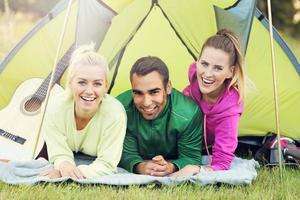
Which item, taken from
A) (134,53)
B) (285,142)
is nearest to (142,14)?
(134,53)

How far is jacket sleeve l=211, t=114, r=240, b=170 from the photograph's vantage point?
112 inches

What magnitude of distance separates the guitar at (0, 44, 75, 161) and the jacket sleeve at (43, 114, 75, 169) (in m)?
0.23

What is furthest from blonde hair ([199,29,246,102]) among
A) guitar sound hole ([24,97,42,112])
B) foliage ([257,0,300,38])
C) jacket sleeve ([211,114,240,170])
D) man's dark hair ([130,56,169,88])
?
foliage ([257,0,300,38])

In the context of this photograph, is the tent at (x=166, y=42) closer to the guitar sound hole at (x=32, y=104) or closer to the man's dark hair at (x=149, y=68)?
the guitar sound hole at (x=32, y=104)

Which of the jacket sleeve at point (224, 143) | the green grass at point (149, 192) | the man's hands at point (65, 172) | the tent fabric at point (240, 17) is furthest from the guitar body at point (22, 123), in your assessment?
the tent fabric at point (240, 17)

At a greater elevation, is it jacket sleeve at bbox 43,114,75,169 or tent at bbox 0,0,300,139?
tent at bbox 0,0,300,139

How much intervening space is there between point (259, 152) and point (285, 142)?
139 millimetres

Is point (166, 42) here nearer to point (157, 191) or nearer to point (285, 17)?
point (157, 191)

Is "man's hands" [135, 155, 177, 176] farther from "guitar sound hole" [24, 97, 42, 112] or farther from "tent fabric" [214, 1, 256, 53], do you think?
"tent fabric" [214, 1, 256, 53]

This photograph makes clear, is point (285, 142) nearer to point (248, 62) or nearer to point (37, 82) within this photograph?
point (248, 62)

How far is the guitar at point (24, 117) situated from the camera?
307cm

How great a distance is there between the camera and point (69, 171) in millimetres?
2639

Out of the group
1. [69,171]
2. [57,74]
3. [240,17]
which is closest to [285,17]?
[240,17]

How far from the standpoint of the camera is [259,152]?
3.24m
